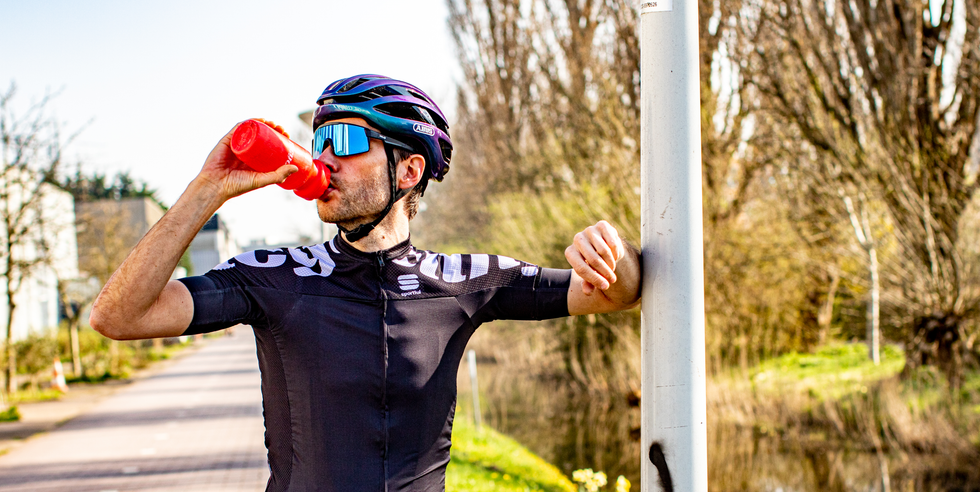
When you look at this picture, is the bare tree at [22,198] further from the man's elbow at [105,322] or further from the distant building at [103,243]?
the man's elbow at [105,322]

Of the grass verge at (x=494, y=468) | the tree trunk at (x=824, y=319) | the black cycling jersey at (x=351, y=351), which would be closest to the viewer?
the black cycling jersey at (x=351, y=351)

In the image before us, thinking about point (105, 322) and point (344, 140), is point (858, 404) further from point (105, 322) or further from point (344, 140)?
point (105, 322)

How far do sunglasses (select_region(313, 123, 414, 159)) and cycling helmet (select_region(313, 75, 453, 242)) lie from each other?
1.6 inches

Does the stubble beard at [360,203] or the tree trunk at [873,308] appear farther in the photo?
the tree trunk at [873,308]

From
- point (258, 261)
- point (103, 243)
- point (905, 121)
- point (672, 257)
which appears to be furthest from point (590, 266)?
point (103, 243)

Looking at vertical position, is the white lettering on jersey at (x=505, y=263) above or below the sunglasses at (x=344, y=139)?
below

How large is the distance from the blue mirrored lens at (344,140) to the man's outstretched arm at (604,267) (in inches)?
26.8

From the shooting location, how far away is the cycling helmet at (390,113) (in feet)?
7.09

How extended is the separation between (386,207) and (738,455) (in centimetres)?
978

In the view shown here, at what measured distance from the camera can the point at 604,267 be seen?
174 cm

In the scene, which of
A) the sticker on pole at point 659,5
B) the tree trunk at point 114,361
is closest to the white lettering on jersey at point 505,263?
the sticker on pole at point 659,5

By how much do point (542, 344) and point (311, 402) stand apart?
15912mm

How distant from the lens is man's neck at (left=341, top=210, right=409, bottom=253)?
7.11 feet

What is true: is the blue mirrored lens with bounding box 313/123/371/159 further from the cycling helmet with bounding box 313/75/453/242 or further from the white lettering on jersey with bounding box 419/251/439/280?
the white lettering on jersey with bounding box 419/251/439/280
